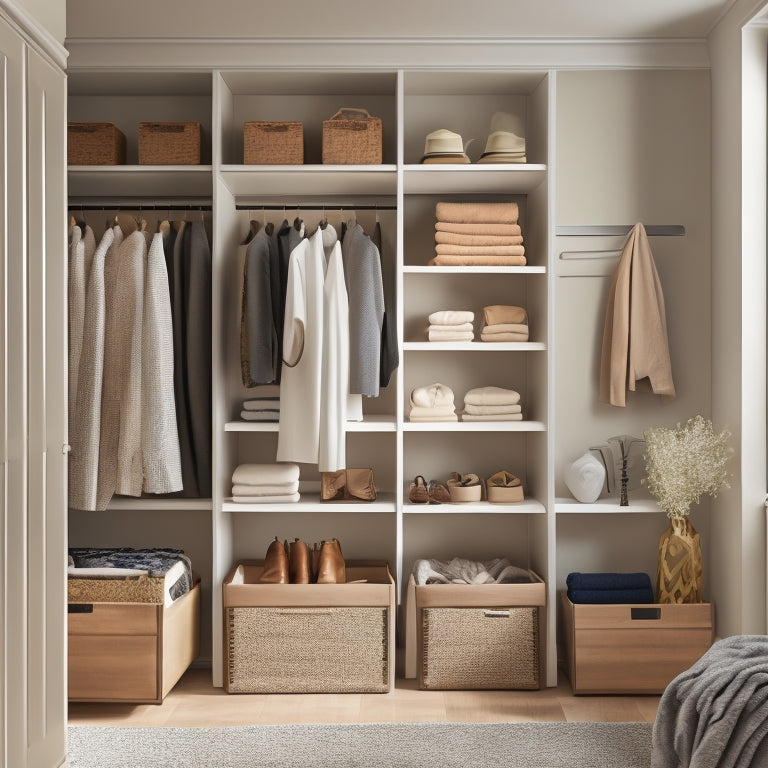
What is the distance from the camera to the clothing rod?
3441mm

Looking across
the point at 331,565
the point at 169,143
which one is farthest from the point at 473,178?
the point at 331,565

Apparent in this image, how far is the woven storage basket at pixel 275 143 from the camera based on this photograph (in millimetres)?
3305

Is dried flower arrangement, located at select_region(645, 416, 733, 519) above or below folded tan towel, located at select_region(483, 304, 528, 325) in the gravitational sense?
below

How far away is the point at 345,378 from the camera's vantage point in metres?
3.23

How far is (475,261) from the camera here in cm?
332

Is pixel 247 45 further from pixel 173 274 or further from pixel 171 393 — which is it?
pixel 171 393

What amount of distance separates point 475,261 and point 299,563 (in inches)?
55.4

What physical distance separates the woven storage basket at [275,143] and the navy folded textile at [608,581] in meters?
2.00

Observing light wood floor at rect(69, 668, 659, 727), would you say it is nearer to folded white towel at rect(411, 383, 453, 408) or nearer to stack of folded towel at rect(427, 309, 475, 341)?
folded white towel at rect(411, 383, 453, 408)

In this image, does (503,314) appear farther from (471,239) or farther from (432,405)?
(432,405)

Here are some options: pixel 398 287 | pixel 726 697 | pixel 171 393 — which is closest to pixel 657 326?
pixel 398 287

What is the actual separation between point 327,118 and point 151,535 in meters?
2.00

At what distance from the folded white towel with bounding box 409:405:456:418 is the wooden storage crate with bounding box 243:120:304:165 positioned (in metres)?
1.10

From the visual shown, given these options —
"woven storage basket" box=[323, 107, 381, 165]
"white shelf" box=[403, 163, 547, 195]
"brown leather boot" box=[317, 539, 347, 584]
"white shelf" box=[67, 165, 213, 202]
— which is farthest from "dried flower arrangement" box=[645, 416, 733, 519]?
"white shelf" box=[67, 165, 213, 202]
